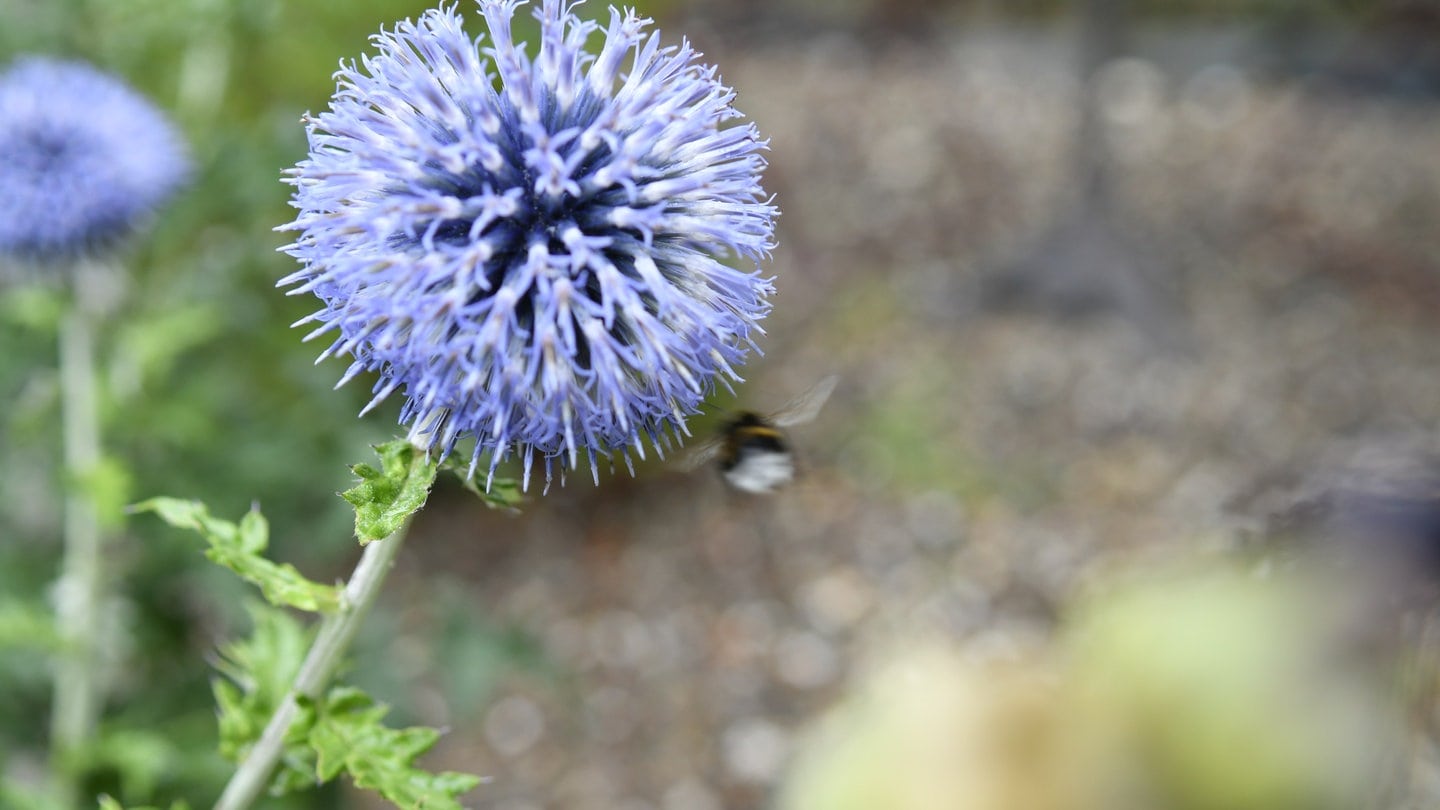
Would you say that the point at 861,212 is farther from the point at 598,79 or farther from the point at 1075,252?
the point at 598,79

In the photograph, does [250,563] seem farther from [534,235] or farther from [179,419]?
[179,419]

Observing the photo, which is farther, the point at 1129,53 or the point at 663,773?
the point at 1129,53

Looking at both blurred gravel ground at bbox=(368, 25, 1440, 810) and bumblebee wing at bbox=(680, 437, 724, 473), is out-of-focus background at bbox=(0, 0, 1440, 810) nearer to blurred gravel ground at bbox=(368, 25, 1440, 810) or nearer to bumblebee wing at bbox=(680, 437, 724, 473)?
blurred gravel ground at bbox=(368, 25, 1440, 810)

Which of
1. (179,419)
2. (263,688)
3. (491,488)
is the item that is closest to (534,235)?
(491,488)

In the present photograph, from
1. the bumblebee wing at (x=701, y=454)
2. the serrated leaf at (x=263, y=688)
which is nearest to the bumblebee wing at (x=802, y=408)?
the bumblebee wing at (x=701, y=454)

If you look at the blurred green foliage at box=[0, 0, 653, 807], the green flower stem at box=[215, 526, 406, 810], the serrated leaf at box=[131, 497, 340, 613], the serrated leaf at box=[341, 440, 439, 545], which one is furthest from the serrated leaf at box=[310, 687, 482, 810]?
the blurred green foliage at box=[0, 0, 653, 807]

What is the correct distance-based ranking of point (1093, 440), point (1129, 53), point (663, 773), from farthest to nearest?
point (1129, 53)
point (1093, 440)
point (663, 773)

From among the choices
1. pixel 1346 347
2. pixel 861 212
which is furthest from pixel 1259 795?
pixel 861 212
